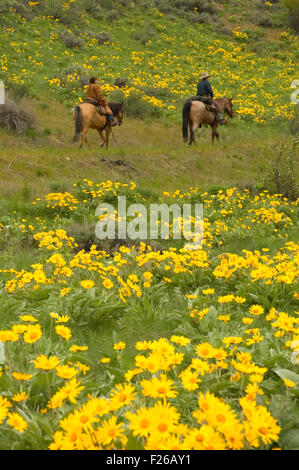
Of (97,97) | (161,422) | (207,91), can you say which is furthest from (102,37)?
(161,422)

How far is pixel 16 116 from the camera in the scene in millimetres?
14711

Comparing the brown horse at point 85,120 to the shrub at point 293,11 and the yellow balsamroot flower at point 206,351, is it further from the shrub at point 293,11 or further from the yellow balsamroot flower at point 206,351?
the shrub at point 293,11

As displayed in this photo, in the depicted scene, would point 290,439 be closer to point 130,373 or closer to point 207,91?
point 130,373

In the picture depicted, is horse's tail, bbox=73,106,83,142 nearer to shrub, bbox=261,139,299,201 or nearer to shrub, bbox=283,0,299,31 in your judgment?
shrub, bbox=261,139,299,201

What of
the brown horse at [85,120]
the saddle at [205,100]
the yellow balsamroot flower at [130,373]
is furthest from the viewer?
the saddle at [205,100]

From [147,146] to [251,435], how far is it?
1569 cm

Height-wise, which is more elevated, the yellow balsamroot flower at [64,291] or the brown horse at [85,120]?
the brown horse at [85,120]

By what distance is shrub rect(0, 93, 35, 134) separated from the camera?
14.5 metres

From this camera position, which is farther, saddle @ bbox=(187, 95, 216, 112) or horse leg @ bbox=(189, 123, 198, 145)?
saddle @ bbox=(187, 95, 216, 112)

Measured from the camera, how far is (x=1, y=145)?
13.3 m

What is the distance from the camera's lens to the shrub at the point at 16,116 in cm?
1446

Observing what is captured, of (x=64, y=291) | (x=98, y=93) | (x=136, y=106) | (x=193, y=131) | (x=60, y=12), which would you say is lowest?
(x=64, y=291)

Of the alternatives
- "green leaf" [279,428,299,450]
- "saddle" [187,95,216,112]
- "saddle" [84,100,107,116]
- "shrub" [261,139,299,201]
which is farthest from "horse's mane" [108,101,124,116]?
"green leaf" [279,428,299,450]

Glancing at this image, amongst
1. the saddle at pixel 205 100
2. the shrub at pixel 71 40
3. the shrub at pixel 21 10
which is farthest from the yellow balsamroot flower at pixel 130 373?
the shrub at pixel 21 10
